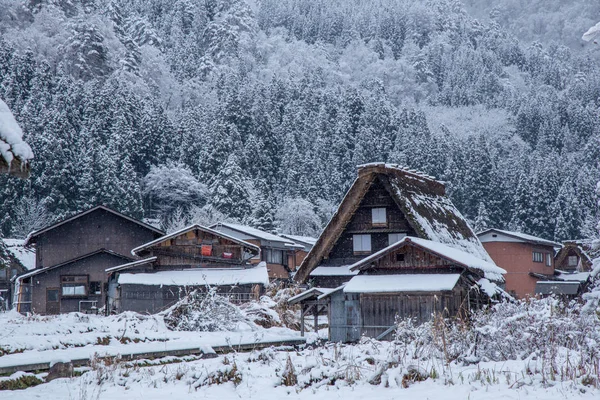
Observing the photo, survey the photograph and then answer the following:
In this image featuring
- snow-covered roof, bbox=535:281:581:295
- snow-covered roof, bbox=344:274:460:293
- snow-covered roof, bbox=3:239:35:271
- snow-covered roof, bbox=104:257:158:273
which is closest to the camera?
snow-covered roof, bbox=344:274:460:293

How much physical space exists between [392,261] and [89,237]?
25484 millimetres

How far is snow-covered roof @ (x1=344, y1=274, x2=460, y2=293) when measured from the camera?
86.1 ft

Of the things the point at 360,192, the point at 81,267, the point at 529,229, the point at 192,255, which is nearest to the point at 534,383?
the point at 360,192

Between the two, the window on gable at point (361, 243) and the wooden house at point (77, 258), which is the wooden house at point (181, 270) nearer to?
the wooden house at point (77, 258)

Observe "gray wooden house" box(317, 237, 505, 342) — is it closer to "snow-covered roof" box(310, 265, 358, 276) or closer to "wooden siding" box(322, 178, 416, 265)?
"snow-covered roof" box(310, 265, 358, 276)

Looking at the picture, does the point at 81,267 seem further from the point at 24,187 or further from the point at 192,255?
the point at 24,187

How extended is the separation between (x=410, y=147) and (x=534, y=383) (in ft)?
257

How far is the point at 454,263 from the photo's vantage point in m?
27.4

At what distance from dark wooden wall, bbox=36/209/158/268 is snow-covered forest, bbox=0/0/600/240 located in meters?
14.0

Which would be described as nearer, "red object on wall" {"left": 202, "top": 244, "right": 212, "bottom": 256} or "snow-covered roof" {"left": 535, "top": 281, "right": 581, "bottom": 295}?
"red object on wall" {"left": 202, "top": 244, "right": 212, "bottom": 256}

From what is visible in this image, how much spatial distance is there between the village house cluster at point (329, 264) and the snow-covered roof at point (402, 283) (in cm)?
4

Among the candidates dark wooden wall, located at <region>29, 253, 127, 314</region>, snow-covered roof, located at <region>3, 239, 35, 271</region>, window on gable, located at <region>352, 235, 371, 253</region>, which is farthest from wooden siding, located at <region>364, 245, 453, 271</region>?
snow-covered roof, located at <region>3, 239, 35, 271</region>

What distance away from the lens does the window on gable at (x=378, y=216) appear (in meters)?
35.5

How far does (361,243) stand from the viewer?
36.2 meters
